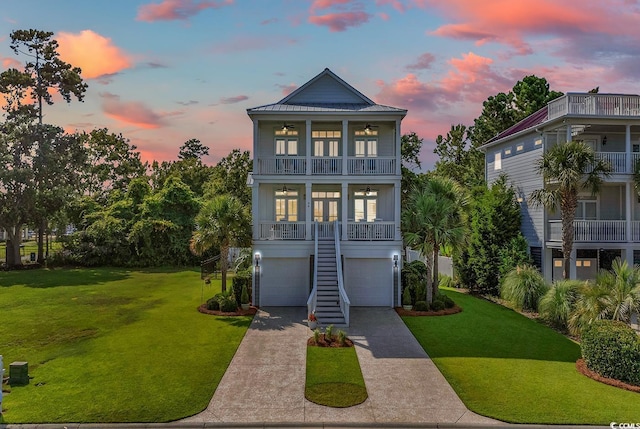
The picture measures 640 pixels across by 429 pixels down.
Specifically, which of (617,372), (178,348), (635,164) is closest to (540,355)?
(617,372)

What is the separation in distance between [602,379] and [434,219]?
9165mm

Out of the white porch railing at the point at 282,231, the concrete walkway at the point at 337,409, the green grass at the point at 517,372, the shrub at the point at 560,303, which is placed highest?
the white porch railing at the point at 282,231

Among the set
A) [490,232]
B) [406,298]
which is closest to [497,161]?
[490,232]

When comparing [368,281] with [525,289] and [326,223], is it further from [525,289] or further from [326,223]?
[525,289]

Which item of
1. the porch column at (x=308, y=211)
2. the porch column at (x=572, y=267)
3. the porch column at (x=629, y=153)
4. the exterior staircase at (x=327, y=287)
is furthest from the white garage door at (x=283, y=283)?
the porch column at (x=629, y=153)

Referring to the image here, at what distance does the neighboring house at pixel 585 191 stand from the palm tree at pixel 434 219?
14.8 feet

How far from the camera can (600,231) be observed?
2036 centimetres

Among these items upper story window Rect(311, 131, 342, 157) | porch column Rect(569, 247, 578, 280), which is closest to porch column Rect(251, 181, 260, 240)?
upper story window Rect(311, 131, 342, 157)

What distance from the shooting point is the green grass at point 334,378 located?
981 centimetres

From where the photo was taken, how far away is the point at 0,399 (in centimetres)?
878

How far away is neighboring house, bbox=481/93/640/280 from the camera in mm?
20312

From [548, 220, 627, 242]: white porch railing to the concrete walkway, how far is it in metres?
11.1

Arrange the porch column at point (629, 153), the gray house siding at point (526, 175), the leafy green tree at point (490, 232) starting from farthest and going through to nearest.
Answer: the leafy green tree at point (490, 232)
the gray house siding at point (526, 175)
the porch column at point (629, 153)

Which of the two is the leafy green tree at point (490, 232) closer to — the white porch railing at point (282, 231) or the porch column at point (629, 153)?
the porch column at point (629, 153)
